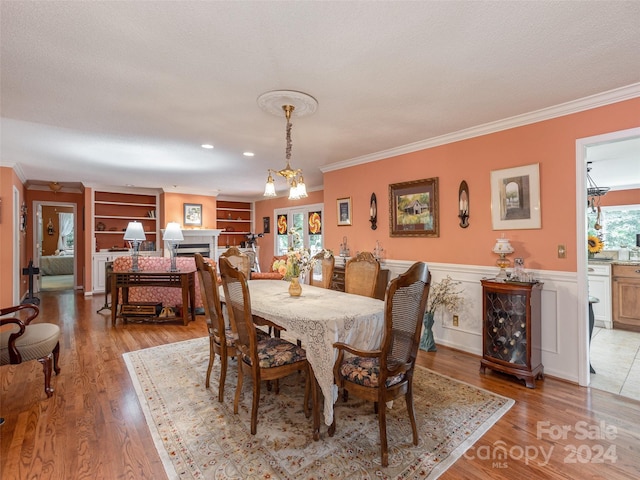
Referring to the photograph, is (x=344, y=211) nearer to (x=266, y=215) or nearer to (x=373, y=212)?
(x=373, y=212)

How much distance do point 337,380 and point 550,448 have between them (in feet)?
4.53

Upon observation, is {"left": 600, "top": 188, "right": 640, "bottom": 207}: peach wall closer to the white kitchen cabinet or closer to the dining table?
the white kitchen cabinet

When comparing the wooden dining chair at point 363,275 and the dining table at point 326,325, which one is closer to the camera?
the dining table at point 326,325

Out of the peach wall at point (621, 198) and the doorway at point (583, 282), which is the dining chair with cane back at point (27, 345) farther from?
the peach wall at point (621, 198)

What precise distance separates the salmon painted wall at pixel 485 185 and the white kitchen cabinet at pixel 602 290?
7.93 feet

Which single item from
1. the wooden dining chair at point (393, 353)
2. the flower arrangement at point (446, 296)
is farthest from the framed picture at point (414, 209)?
the wooden dining chair at point (393, 353)

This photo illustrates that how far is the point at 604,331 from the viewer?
14.4ft

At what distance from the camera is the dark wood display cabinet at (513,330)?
282cm

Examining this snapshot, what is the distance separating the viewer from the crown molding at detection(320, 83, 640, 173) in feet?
8.50

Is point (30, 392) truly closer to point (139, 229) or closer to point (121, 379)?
point (121, 379)

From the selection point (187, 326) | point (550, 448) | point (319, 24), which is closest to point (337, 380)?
point (550, 448)

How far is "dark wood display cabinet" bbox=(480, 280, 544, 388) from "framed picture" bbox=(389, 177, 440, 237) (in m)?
1.10

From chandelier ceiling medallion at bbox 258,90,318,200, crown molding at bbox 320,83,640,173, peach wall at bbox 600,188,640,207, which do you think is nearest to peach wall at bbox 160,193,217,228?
crown molding at bbox 320,83,640,173

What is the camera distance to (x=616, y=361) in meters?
3.35
